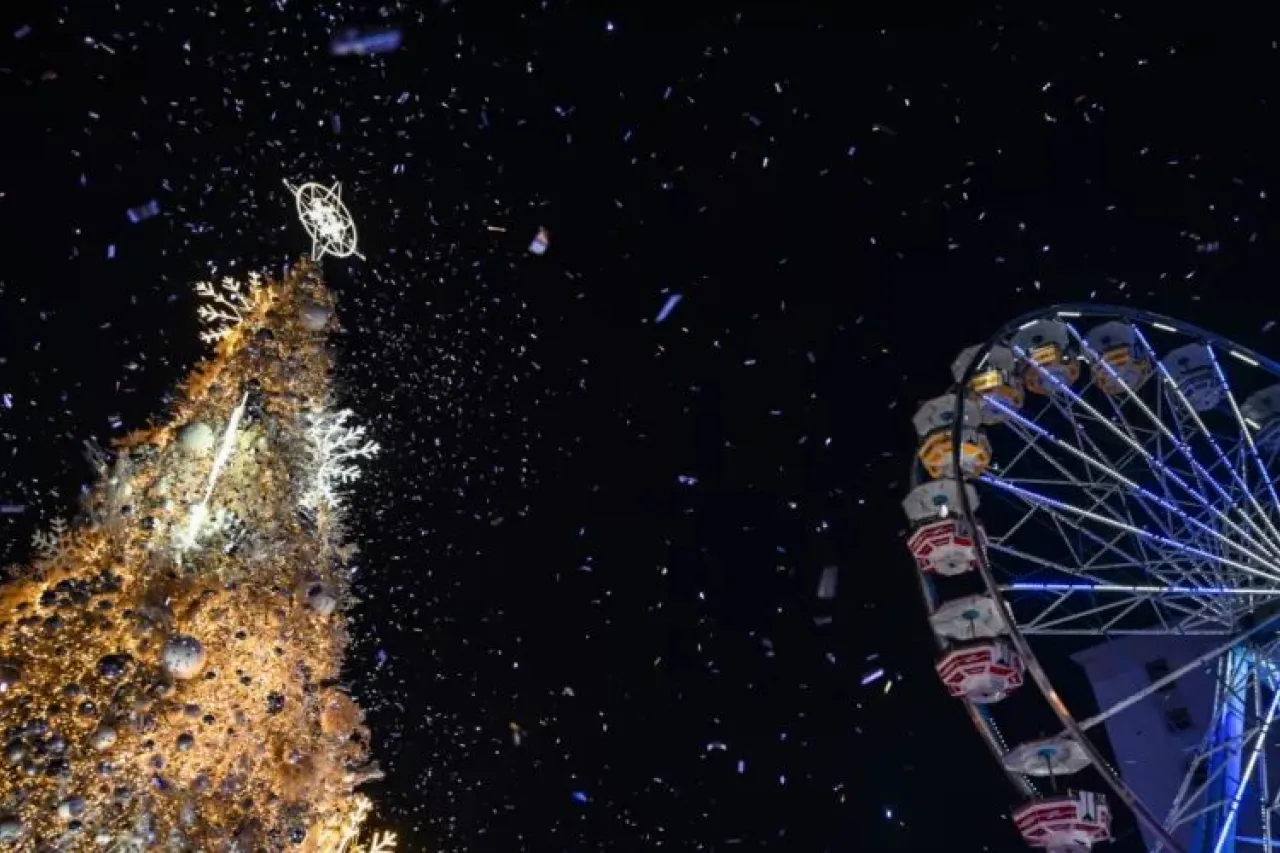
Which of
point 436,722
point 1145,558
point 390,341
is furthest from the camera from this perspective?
point 436,722

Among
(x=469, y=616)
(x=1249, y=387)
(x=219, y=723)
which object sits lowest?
(x=219, y=723)

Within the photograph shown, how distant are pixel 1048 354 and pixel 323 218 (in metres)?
10.5

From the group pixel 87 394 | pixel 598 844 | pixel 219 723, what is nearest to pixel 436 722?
pixel 598 844

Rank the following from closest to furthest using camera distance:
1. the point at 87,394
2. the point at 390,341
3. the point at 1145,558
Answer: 1. the point at 87,394
2. the point at 390,341
3. the point at 1145,558

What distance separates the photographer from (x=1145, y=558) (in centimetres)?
1310

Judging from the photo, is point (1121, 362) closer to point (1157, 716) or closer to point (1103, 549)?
point (1103, 549)

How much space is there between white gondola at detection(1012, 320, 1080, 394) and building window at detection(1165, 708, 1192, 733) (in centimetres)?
1036

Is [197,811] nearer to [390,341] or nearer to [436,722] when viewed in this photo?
[390,341]

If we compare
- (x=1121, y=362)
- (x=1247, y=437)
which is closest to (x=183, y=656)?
(x=1247, y=437)

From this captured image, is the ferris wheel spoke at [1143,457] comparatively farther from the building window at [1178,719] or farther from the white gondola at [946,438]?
the building window at [1178,719]

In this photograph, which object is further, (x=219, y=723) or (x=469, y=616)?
(x=469, y=616)

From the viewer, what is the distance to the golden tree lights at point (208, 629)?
6.32m

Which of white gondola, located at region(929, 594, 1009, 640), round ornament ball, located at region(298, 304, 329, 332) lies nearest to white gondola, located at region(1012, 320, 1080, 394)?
white gondola, located at region(929, 594, 1009, 640)

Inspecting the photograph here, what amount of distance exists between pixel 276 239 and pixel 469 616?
7.43 meters
